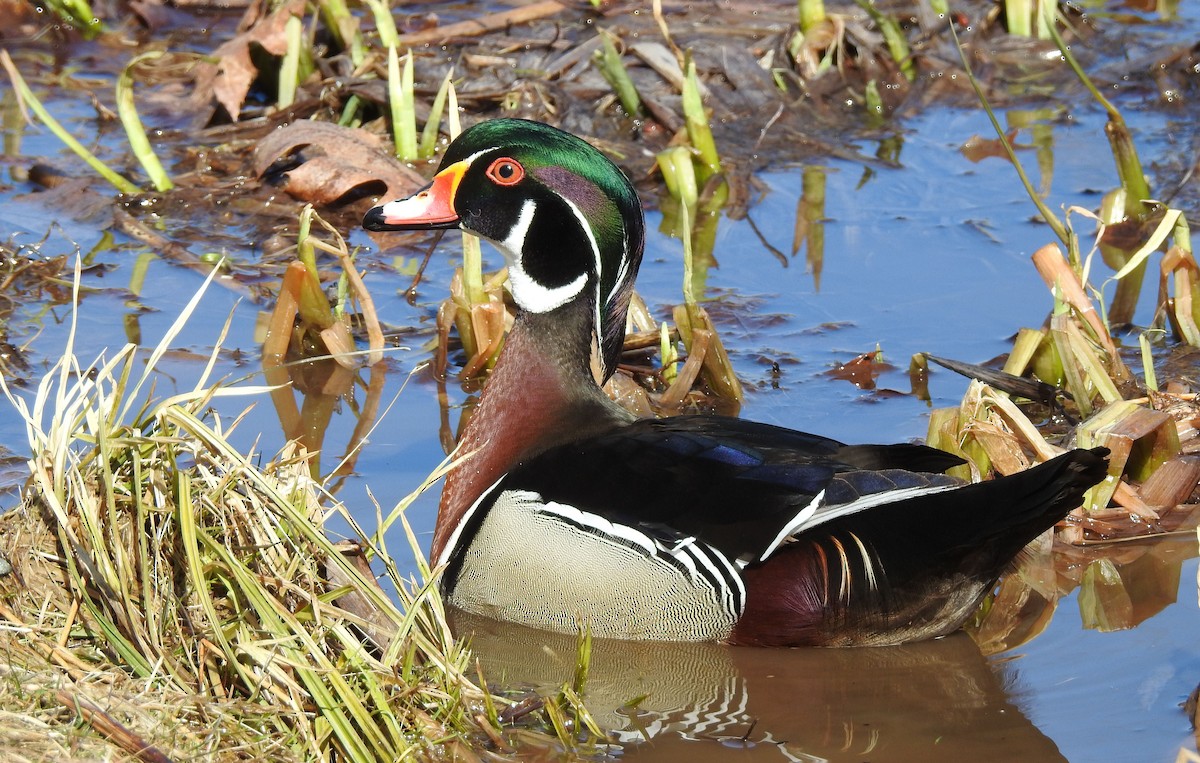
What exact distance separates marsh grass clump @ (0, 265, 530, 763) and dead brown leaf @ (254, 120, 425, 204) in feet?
11.7

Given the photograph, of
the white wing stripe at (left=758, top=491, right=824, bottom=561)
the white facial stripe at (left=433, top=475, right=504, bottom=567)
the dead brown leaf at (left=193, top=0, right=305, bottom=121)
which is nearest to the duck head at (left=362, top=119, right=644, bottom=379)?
the white facial stripe at (left=433, top=475, right=504, bottom=567)

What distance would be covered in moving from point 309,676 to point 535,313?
1758mm

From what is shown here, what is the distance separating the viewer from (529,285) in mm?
4566

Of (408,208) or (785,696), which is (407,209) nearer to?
(408,208)

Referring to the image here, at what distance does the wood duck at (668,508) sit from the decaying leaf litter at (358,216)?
0.48 meters

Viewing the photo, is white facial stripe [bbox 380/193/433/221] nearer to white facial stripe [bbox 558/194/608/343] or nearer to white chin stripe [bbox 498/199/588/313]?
white chin stripe [bbox 498/199/588/313]

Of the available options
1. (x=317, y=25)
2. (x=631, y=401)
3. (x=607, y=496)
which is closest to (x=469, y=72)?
(x=317, y=25)

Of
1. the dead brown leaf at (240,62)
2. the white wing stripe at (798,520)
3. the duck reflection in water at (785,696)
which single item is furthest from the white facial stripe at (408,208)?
the dead brown leaf at (240,62)

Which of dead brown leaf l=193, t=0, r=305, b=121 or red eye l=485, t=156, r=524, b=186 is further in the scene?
dead brown leaf l=193, t=0, r=305, b=121

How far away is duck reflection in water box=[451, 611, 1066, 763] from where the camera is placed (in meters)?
3.54

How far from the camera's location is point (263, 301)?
19.8 ft

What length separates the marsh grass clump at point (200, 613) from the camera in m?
3.03

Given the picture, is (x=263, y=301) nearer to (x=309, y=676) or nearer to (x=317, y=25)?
(x=317, y=25)

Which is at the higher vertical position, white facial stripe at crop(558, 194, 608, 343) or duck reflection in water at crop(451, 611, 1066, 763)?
white facial stripe at crop(558, 194, 608, 343)
